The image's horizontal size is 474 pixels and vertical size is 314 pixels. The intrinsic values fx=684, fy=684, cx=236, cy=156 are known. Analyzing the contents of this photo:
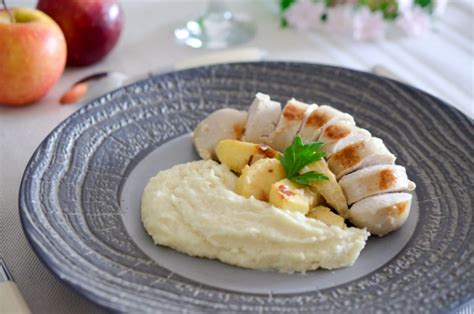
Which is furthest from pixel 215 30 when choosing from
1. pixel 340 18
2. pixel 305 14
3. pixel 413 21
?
pixel 413 21

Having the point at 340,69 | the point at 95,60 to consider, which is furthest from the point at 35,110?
the point at 340,69

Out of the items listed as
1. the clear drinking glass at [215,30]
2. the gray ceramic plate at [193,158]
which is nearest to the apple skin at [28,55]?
the gray ceramic plate at [193,158]

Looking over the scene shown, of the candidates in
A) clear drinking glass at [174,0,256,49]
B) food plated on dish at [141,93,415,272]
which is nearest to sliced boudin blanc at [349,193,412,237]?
food plated on dish at [141,93,415,272]

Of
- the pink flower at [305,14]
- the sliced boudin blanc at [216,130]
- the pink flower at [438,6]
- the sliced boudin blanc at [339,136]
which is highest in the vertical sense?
the pink flower at [438,6]

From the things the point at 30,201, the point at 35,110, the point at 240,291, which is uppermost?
the point at 240,291

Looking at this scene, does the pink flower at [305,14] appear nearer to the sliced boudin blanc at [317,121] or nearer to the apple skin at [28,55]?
the apple skin at [28,55]

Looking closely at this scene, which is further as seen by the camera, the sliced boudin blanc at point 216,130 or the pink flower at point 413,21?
the pink flower at point 413,21

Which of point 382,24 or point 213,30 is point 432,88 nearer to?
point 382,24
